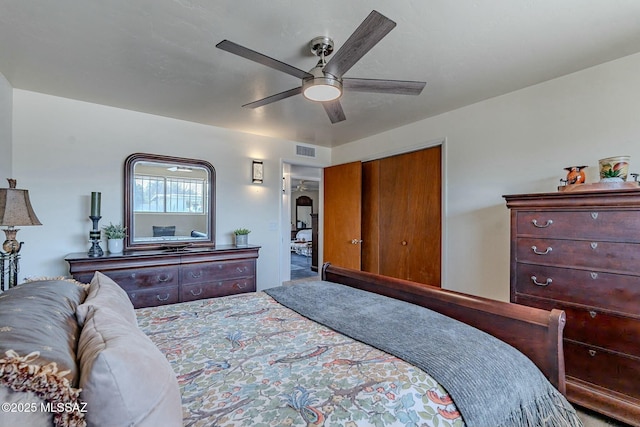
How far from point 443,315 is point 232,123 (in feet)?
10.5

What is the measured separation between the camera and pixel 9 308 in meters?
0.91

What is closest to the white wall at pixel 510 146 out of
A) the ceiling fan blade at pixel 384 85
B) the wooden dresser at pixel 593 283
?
the wooden dresser at pixel 593 283

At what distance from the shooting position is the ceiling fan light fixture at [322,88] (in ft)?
5.89

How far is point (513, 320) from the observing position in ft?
4.82

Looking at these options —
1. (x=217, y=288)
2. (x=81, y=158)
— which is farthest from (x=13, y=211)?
(x=217, y=288)

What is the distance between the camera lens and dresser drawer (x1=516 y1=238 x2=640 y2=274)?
5.82 ft

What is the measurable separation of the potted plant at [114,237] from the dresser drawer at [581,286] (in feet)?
11.9

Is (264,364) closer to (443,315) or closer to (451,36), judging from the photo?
(443,315)

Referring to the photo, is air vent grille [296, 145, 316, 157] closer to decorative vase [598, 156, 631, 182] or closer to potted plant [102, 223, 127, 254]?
potted plant [102, 223, 127, 254]

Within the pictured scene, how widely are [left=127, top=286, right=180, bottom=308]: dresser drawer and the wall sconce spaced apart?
A: 172cm

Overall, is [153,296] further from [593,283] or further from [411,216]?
[593,283]

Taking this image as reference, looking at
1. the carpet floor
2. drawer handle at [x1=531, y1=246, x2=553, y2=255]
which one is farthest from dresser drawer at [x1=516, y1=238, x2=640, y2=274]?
the carpet floor

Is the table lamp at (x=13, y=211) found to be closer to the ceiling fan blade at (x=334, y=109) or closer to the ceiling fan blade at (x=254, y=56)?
the ceiling fan blade at (x=254, y=56)

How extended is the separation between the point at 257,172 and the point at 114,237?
1.84 m
